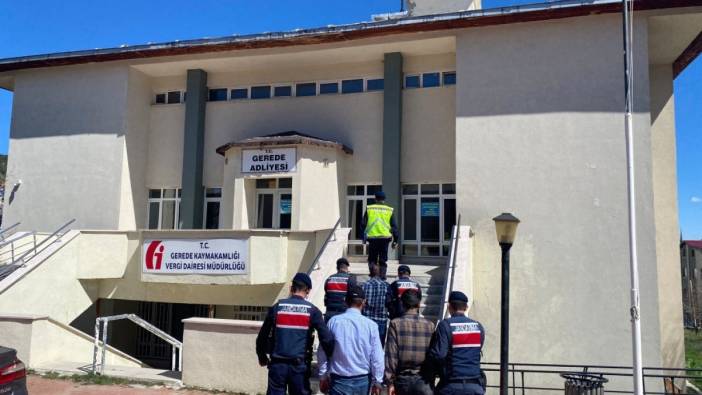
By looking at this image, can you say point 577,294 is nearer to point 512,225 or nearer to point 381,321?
point 512,225

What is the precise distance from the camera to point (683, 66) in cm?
1636

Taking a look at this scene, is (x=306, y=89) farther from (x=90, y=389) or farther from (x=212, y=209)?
(x=90, y=389)

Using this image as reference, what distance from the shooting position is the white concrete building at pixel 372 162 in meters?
13.4

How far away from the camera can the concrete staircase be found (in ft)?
36.7

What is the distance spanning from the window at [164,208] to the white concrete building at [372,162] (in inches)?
2.1

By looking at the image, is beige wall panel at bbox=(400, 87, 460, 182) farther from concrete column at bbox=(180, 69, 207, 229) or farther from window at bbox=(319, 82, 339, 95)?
concrete column at bbox=(180, 69, 207, 229)

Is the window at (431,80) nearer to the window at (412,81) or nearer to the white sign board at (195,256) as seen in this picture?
the window at (412,81)

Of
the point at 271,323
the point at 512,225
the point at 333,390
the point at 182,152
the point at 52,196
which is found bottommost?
the point at 333,390

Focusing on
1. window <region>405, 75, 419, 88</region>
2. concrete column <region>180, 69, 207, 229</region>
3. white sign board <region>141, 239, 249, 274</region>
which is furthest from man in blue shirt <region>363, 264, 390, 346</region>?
concrete column <region>180, 69, 207, 229</region>

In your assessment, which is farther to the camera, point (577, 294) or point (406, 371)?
point (577, 294)

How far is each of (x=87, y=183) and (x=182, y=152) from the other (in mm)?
3069

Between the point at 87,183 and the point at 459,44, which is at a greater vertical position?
the point at 459,44

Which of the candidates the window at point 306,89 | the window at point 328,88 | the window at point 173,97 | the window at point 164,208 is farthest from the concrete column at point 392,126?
the window at point 173,97

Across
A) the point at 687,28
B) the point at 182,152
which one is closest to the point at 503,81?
the point at 687,28
